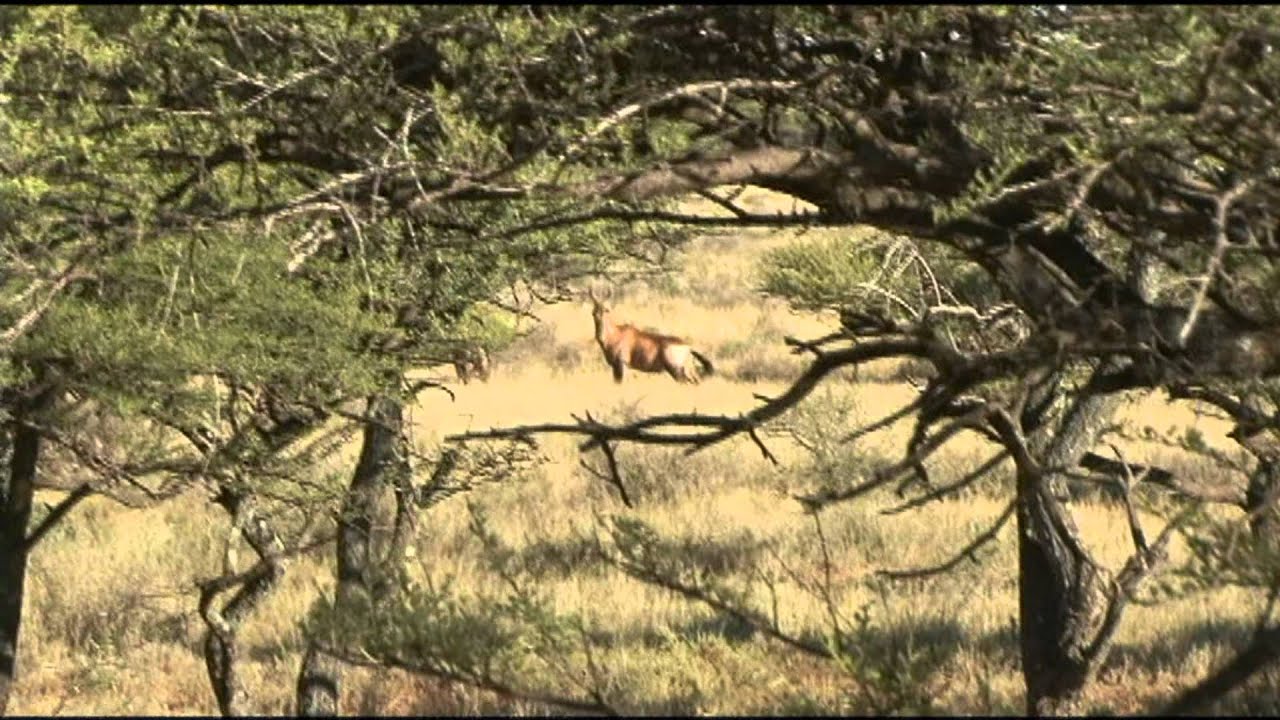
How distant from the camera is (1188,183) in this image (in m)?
5.50

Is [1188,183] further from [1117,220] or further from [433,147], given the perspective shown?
[433,147]

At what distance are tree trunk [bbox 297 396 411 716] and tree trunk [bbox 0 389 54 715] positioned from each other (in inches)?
60.9

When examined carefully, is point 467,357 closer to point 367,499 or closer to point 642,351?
point 367,499

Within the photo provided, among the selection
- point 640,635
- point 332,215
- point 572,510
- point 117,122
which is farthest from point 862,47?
point 572,510

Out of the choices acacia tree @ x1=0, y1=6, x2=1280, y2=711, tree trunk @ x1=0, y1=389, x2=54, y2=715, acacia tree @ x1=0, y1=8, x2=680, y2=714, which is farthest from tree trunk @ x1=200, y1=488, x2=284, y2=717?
acacia tree @ x1=0, y1=6, x2=1280, y2=711

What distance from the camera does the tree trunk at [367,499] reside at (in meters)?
11.4

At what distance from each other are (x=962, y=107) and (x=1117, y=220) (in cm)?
73

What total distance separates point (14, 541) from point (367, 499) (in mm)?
1848

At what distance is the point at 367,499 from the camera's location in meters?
12.2

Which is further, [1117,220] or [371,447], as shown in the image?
[371,447]

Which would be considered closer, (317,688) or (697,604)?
(317,688)

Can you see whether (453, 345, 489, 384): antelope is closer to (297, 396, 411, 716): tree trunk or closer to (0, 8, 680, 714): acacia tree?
(0, 8, 680, 714): acacia tree

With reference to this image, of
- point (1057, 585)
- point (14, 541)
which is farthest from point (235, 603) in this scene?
point (1057, 585)

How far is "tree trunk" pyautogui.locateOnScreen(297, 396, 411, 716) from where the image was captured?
11.4 metres
